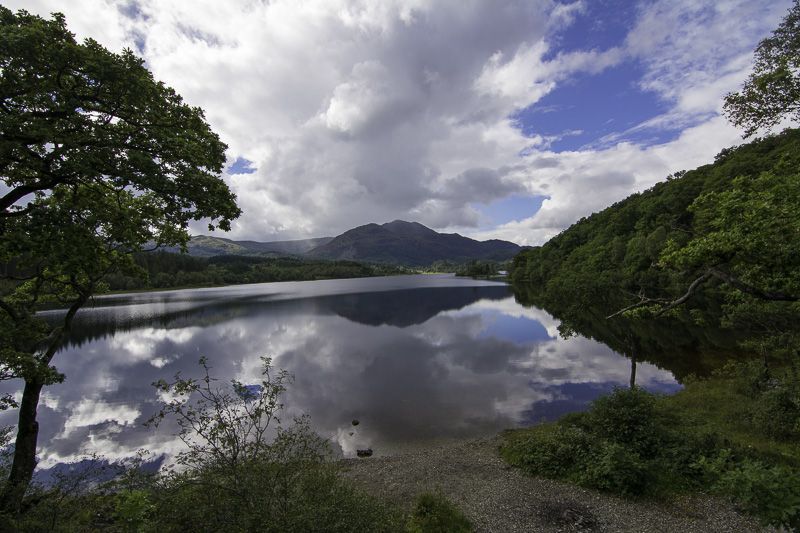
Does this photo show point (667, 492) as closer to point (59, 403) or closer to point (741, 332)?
point (741, 332)

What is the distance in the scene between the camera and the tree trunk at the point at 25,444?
8117 millimetres

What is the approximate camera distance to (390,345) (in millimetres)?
47688

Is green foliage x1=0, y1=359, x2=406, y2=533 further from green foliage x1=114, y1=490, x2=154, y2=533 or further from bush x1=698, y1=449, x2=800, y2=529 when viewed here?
bush x1=698, y1=449, x2=800, y2=529

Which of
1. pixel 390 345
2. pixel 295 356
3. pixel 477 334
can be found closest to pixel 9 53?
pixel 295 356

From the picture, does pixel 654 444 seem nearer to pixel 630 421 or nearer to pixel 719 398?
pixel 630 421

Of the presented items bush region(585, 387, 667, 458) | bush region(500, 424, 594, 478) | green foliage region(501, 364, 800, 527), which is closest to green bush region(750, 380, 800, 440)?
green foliage region(501, 364, 800, 527)

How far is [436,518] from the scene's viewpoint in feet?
35.3

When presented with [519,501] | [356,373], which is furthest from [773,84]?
[356,373]

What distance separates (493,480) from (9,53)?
18.1 meters

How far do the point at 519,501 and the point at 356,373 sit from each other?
25.2 metres

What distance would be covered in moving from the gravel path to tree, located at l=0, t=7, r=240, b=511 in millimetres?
11930

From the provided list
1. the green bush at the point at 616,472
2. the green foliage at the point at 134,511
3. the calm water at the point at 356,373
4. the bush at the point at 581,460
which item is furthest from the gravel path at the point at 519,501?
the green foliage at the point at 134,511

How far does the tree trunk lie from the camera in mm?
8117

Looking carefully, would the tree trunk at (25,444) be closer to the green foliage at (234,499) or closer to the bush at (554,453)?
the green foliage at (234,499)
